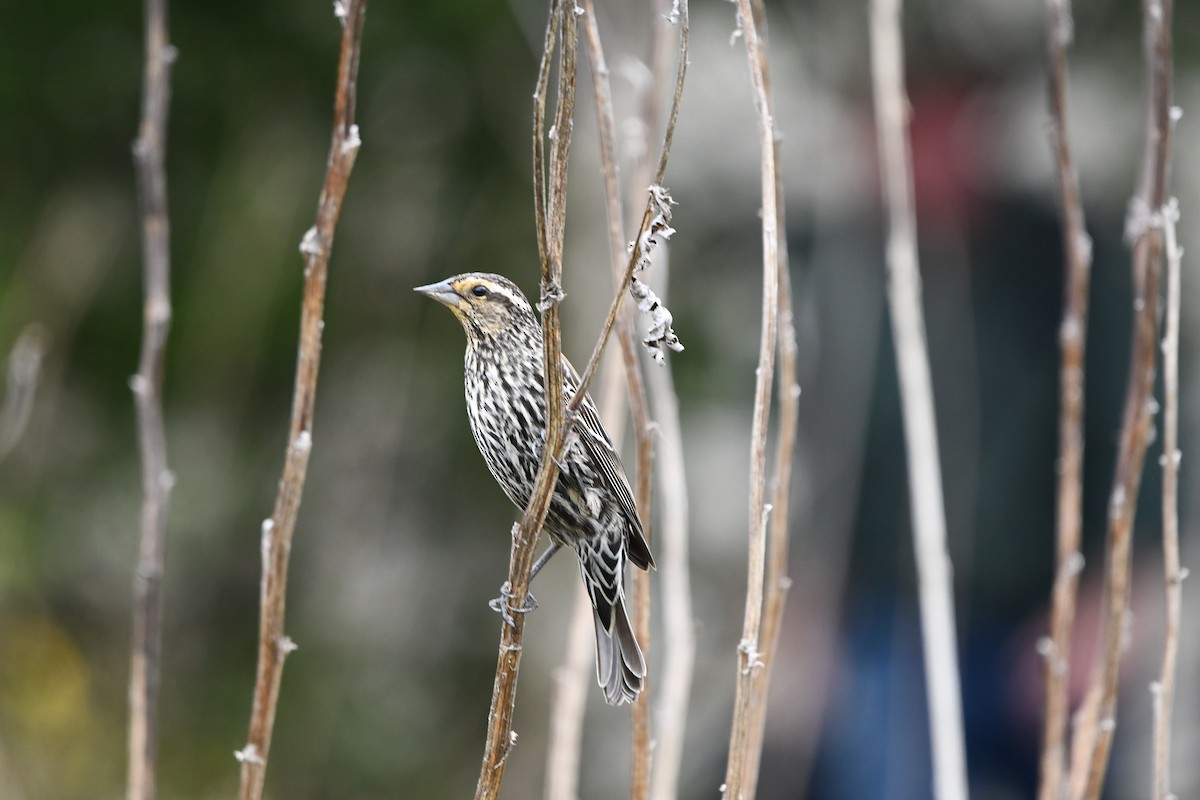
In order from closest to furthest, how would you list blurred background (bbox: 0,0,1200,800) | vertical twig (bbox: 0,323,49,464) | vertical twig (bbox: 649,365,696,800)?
vertical twig (bbox: 649,365,696,800), vertical twig (bbox: 0,323,49,464), blurred background (bbox: 0,0,1200,800)

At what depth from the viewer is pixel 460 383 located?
4359 mm

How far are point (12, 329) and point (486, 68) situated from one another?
168cm

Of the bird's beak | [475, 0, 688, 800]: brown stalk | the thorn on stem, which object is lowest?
the thorn on stem

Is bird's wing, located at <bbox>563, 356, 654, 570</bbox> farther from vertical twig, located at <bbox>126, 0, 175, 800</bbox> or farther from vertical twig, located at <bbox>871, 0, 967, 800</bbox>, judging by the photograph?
vertical twig, located at <bbox>126, 0, 175, 800</bbox>

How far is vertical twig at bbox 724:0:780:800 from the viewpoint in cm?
131

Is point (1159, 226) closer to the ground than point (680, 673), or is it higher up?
higher up

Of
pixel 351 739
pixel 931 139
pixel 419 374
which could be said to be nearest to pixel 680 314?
Result: pixel 419 374

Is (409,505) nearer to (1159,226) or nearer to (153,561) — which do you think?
(153,561)

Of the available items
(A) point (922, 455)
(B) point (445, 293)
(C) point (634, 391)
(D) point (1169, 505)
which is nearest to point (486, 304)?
(B) point (445, 293)

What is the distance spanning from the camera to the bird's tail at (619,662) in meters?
1.66

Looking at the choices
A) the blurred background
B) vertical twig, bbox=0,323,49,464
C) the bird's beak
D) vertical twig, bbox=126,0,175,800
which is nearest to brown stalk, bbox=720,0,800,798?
the bird's beak

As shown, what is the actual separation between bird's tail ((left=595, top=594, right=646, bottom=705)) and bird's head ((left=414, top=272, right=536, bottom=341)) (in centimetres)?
45

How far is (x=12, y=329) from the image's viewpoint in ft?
13.0

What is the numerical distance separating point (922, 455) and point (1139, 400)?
0.37 m
